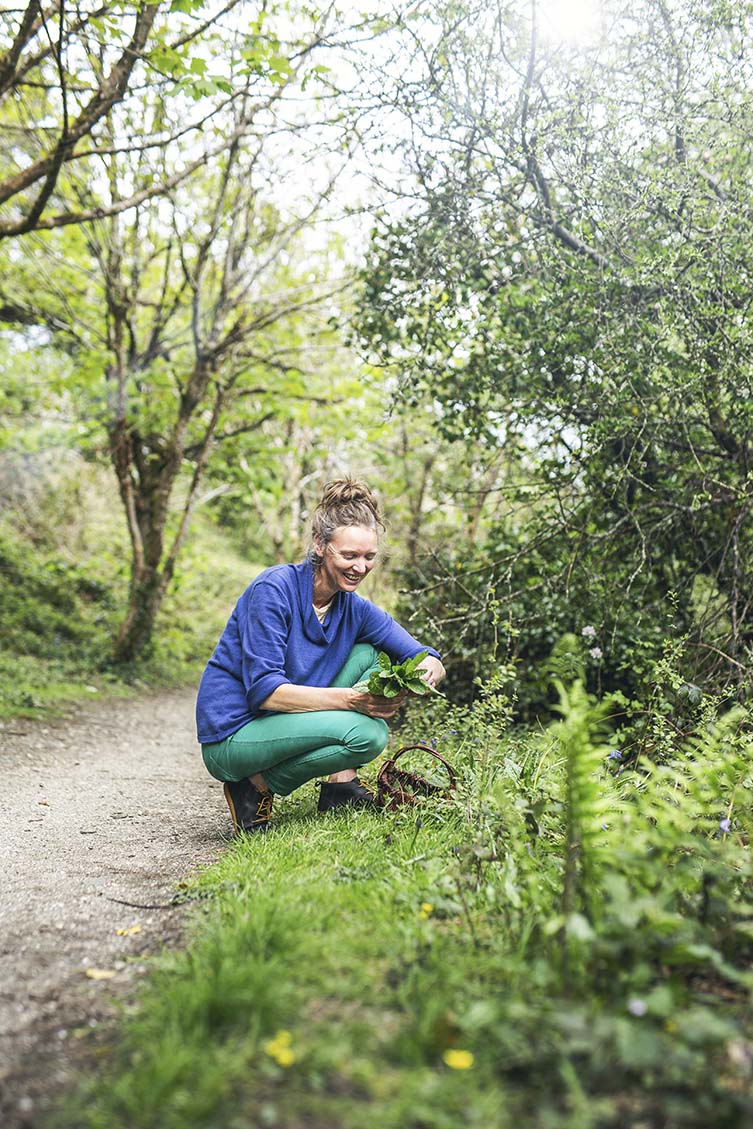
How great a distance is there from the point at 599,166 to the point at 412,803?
13.3 feet

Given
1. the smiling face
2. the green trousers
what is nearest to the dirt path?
the green trousers

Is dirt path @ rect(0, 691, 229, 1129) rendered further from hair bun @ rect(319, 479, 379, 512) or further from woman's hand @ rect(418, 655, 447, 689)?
hair bun @ rect(319, 479, 379, 512)

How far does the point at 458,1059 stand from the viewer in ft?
5.65

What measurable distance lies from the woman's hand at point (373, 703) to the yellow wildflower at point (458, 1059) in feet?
6.73

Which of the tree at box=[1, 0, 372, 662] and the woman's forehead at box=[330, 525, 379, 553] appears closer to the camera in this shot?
the woman's forehead at box=[330, 525, 379, 553]

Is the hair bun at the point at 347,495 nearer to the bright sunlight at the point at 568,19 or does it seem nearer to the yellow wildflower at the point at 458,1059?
the yellow wildflower at the point at 458,1059

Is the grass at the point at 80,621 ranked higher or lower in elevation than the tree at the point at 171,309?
lower

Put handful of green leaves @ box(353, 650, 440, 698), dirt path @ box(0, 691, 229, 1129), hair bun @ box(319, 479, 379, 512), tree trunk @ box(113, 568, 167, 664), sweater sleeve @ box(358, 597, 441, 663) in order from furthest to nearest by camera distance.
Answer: tree trunk @ box(113, 568, 167, 664)
sweater sleeve @ box(358, 597, 441, 663)
hair bun @ box(319, 479, 379, 512)
handful of green leaves @ box(353, 650, 440, 698)
dirt path @ box(0, 691, 229, 1129)

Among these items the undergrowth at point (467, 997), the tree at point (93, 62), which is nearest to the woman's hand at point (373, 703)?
the undergrowth at point (467, 997)

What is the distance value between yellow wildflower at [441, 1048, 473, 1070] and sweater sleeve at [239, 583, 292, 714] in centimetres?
211

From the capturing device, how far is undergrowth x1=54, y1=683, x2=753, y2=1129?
1646mm

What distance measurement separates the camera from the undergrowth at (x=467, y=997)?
165 cm

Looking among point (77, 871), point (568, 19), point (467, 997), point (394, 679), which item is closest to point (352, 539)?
point (394, 679)

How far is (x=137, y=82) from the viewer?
6.89 m
